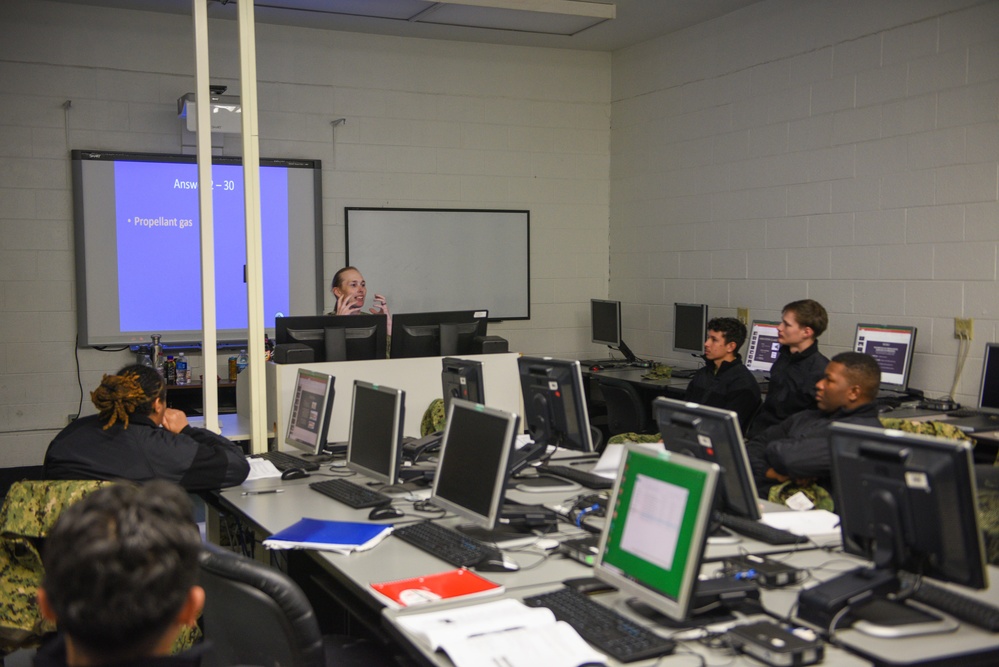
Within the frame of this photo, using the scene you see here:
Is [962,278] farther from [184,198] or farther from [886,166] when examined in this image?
[184,198]

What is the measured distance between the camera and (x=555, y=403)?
357 centimetres

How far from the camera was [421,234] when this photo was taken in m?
7.21

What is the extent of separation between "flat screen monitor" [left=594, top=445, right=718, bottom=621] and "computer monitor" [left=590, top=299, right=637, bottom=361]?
4936mm

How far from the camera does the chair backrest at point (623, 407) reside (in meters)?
5.68

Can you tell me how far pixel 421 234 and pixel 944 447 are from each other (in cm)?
546

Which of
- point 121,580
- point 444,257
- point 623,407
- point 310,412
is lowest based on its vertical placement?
point 623,407

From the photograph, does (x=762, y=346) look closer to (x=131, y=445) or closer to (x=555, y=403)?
(x=555, y=403)

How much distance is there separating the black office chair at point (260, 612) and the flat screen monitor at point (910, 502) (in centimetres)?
129

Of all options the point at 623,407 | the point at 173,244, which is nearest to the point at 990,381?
the point at 623,407

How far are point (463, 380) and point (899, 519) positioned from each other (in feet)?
6.70

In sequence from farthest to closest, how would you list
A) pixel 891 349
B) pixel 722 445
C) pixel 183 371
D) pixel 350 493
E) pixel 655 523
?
pixel 183 371 → pixel 891 349 → pixel 350 493 → pixel 722 445 → pixel 655 523

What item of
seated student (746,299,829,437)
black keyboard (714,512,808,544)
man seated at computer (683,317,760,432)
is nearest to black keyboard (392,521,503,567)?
black keyboard (714,512,808,544)

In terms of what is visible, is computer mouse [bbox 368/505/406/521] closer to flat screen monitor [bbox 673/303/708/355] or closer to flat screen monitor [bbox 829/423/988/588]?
flat screen monitor [bbox 829/423/988/588]

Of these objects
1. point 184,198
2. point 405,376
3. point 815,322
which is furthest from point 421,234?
point 815,322
